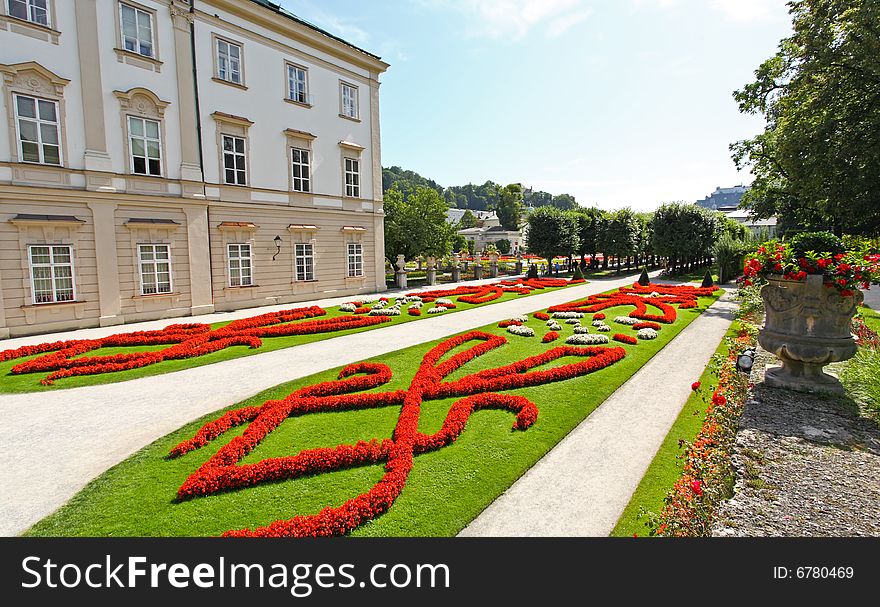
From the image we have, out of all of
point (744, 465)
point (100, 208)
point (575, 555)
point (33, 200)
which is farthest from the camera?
point (100, 208)

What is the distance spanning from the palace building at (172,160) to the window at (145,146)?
0.06 metres

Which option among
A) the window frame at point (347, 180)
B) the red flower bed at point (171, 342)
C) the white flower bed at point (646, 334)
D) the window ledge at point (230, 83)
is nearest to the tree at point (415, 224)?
the window frame at point (347, 180)

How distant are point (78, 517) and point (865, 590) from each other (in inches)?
332

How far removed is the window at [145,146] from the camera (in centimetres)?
1947

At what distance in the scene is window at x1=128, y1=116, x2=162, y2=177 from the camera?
63.9 ft

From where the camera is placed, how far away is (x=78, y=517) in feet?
18.9

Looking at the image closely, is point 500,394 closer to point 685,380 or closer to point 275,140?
point 685,380

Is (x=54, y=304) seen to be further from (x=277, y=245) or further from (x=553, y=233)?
(x=553, y=233)

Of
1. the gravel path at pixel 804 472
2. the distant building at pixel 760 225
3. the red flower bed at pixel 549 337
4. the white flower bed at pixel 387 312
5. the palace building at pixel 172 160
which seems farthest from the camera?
the distant building at pixel 760 225

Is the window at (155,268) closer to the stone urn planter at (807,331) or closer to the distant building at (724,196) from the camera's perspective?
the stone urn planter at (807,331)

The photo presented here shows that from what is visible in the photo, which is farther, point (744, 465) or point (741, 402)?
point (741, 402)

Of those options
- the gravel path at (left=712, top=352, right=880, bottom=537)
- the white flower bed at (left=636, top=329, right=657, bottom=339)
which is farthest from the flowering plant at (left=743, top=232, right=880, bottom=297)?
the white flower bed at (left=636, top=329, right=657, bottom=339)

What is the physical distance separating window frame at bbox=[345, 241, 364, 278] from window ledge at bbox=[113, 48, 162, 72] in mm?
13357

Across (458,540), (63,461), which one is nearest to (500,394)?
(458,540)
